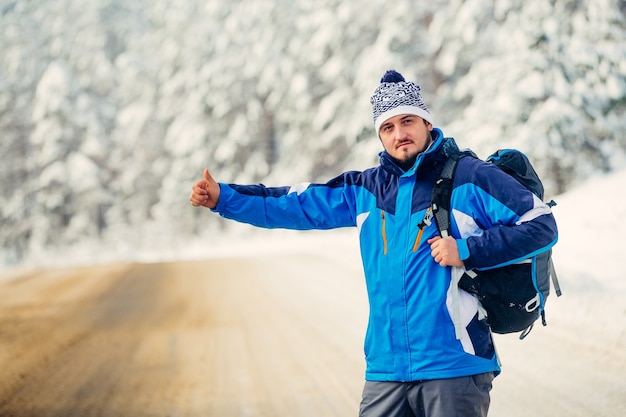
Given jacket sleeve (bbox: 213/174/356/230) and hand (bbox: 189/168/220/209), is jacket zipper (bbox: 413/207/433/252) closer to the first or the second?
jacket sleeve (bbox: 213/174/356/230)

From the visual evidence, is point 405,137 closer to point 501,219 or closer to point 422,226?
point 422,226

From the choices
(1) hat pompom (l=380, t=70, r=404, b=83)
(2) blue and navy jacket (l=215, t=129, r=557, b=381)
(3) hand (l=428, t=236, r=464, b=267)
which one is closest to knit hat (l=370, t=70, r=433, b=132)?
(1) hat pompom (l=380, t=70, r=404, b=83)

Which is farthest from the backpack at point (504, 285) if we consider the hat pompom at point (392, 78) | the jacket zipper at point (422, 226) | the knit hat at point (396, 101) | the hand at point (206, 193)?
the hand at point (206, 193)

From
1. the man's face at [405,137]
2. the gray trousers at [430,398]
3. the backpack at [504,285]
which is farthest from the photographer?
the man's face at [405,137]

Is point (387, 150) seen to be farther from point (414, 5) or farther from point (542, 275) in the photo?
point (414, 5)

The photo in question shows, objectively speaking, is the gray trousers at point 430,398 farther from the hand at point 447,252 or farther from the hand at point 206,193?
the hand at point 206,193

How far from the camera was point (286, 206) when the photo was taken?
3.19 m

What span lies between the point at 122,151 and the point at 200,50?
9302mm

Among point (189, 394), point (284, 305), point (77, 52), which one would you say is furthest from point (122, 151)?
point (189, 394)

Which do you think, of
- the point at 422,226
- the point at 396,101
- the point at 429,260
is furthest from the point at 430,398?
the point at 396,101

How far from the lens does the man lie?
8.29 ft

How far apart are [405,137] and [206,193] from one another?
1006mm

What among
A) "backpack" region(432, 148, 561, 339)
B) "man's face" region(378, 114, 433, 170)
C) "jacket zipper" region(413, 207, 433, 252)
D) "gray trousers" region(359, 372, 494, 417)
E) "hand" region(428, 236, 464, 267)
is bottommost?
"gray trousers" region(359, 372, 494, 417)

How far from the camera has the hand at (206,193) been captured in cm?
314
